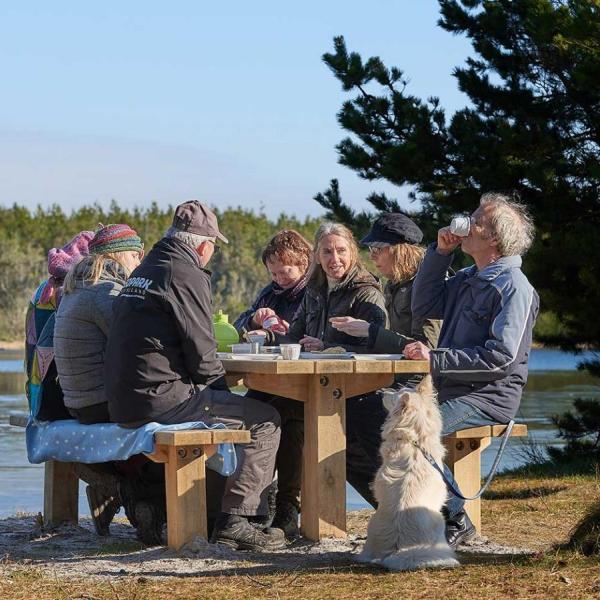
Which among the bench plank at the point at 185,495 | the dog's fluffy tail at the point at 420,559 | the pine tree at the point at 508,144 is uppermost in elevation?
the pine tree at the point at 508,144

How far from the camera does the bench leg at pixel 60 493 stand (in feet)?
19.2

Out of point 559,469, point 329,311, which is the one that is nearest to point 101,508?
point 329,311

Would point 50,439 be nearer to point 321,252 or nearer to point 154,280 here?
point 154,280

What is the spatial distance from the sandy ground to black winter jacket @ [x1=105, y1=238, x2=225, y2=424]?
601 millimetres

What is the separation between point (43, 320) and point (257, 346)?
1.21 m

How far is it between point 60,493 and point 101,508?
0.25 metres

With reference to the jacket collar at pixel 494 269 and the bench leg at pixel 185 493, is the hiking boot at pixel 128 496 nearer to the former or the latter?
the bench leg at pixel 185 493

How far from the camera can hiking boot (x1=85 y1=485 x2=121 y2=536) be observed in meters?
5.75

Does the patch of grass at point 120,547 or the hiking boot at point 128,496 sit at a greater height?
the hiking boot at point 128,496

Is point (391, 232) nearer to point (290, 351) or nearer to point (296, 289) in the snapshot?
point (296, 289)

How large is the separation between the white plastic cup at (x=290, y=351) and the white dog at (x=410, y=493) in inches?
25.9

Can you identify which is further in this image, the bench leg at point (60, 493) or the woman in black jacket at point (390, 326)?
the bench leg at point (60, 493)

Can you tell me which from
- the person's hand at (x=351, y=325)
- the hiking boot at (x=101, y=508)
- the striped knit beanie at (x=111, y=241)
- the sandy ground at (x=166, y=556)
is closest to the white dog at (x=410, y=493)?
the sandy ground at (x=166, y=556)

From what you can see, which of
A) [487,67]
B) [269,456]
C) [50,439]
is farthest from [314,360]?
[487,67]
